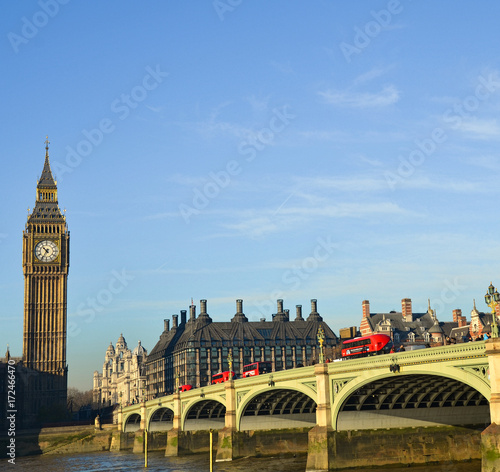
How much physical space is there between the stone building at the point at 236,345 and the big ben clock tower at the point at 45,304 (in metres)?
28.4

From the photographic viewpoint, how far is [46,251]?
597 ft

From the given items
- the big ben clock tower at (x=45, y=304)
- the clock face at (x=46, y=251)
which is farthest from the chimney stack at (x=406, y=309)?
the clock face at (x=46, y=251)

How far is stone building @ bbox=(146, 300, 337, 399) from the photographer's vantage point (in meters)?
182

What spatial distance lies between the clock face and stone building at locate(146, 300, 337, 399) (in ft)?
121

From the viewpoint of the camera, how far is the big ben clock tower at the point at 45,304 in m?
172

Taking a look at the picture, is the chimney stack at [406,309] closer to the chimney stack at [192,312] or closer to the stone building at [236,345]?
the stone building at [236,345]

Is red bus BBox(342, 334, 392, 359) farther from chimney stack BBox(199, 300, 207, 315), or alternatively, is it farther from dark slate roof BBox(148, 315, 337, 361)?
chimney stack BBox(199, 300, 207, 315)

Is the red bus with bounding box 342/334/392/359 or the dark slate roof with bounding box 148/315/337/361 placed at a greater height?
the dark slate roof with bounding box 148/315/337/361

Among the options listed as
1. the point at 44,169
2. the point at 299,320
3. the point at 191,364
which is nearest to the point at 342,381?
the point at 191,364

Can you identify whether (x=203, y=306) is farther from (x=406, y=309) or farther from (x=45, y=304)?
(x=406, y=309)

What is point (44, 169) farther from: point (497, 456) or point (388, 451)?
point (497, 456)

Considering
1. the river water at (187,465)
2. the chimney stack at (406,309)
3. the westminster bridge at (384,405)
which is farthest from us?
the chimney stack at (406,309)

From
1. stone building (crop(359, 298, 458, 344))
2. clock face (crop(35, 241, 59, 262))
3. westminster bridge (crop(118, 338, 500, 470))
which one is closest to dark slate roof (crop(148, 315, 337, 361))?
stone building (crop(359, 298, 458, 344))

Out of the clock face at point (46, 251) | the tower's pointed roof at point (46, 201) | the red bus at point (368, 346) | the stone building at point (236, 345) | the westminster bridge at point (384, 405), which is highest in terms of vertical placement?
the tower's pointed roof at point (46, 201)
